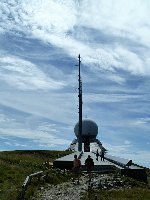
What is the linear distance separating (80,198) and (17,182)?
5281mm

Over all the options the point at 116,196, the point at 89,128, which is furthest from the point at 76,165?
the point at 89,128

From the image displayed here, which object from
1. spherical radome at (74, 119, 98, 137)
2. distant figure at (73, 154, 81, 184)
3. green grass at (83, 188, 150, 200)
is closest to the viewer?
green grass at (83, 188, 150, 200)

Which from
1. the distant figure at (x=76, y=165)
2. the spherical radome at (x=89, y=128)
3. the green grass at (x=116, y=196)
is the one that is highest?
the spherical radome at (x=89, y=128)

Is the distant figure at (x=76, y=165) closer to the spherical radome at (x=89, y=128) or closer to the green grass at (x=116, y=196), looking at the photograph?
the green grass at (x=116, y=196)

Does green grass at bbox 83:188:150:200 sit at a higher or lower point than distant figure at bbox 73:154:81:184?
lower

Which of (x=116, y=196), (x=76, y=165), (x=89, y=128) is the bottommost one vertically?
(x=116, y=196)

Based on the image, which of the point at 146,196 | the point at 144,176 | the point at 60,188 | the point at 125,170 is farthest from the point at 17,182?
the point at 144,176

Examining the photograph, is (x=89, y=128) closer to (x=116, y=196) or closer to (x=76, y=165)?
(x=76, y=165)

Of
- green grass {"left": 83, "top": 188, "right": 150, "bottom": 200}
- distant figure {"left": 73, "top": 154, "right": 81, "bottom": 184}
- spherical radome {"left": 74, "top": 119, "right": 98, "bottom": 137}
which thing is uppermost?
spherical radome {"left": 74, "top": 119, "right": 98, "bottom": 137}

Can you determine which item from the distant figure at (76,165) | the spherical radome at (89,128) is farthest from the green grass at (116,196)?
the spherical radome at (89,128)

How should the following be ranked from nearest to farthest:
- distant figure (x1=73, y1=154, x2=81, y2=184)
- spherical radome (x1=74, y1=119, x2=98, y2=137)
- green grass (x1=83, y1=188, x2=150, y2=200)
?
1. green grass (x1=83, y1=188, x2=150, y2=200)
2. distant figure (x1=73, y1=154, x2=81, y2=184)
3. spherical radome (x1=74, y1=119, x2=98, y2=137)

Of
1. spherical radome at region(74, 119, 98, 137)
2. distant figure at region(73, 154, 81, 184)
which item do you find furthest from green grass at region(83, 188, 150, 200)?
spherical radome at region(74, 119, 98, 137)

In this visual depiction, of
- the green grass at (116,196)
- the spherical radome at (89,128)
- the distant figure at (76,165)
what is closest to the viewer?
the green grass at (116,196)

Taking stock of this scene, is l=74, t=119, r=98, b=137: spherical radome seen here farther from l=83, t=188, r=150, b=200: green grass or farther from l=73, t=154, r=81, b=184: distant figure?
l=83, t=188, r=150, b=200: green grass
